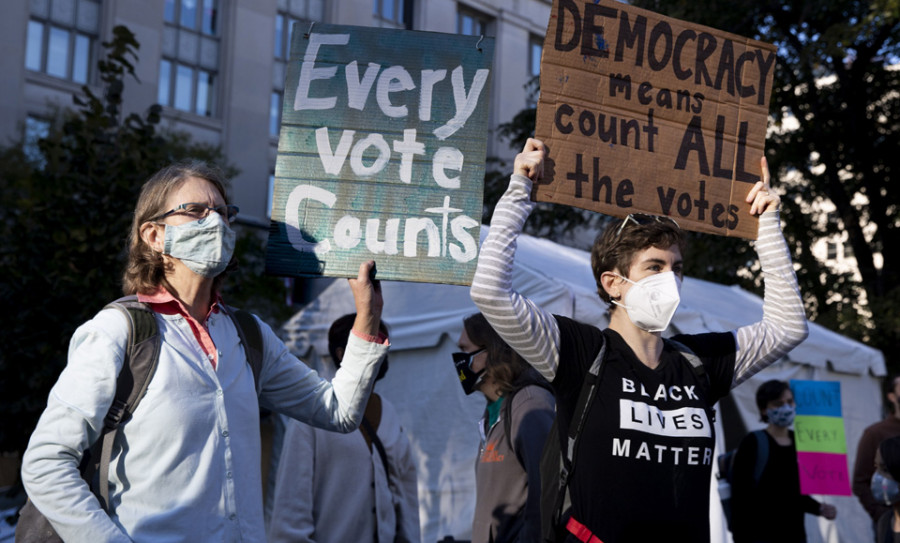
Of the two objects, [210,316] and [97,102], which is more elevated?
[97,102]

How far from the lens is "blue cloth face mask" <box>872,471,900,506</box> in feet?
14.2

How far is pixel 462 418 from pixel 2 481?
6334 millimetres

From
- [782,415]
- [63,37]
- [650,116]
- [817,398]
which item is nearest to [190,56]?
[63,37]

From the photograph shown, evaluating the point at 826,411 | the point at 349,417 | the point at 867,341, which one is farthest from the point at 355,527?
the point at 867,341

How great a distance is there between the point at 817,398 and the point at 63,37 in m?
30.2

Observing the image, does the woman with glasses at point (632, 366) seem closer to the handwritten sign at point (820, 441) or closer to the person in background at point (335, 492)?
the person in background at point (335, 492)

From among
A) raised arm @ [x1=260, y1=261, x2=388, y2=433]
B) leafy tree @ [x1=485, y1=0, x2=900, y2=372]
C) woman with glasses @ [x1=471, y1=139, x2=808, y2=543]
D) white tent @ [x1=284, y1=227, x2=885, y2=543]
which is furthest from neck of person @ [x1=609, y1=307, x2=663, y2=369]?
leafy tree @ [x1=485, y1=0, x2=900, y2=372]

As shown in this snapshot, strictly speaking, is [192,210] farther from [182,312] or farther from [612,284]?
[612,284]

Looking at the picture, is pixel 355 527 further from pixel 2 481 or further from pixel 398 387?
pixel 2 481

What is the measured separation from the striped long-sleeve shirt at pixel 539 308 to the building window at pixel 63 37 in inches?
A: 1239

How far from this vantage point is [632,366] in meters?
2.75

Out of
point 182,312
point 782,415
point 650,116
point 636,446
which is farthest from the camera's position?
point 782,415

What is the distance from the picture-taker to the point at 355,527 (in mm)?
4059

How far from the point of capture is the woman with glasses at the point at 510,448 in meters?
3.75
